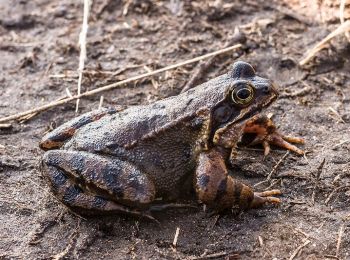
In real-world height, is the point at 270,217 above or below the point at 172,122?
below

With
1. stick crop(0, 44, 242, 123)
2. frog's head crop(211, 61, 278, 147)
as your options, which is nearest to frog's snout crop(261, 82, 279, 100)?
frog's head crop(211, 61, 278, 147)

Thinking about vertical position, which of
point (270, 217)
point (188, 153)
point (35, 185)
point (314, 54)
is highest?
point (314, 54)

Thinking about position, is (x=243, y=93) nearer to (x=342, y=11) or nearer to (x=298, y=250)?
(x=298, y=250)

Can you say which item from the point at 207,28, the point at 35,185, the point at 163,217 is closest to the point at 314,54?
the point at 207,28

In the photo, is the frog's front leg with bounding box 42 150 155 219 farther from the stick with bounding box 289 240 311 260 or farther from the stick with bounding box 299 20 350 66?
the stick with bounding box 299 20 350 66

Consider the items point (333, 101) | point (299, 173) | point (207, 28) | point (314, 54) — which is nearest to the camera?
point (299, 173)

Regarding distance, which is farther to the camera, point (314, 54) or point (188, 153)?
point (314, 54)

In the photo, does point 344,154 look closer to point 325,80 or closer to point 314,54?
point 325,80
